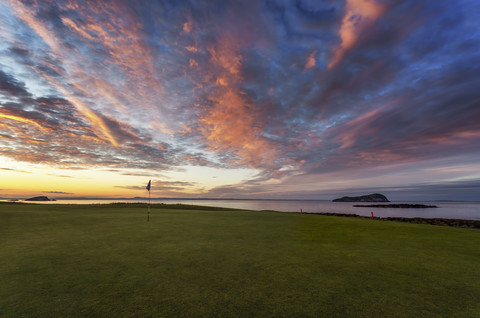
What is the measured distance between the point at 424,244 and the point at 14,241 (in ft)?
62.2

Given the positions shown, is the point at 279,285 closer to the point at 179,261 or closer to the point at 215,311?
the point at 215,311

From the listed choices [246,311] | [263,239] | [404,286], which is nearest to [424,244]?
[404,286]

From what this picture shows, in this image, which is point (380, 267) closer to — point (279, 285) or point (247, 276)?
point (279, 285)

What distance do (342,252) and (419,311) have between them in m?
4.42

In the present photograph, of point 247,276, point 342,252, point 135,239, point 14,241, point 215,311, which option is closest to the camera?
point 215,311

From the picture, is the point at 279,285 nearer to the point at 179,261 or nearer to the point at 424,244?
the point at 179,261

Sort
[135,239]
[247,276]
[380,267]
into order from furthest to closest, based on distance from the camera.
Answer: [135,239] → [380,267] → [247,276]

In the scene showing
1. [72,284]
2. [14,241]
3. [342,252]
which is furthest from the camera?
[14,241]

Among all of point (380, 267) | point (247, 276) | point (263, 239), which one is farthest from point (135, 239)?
point (380, 267)

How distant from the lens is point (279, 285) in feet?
17.5

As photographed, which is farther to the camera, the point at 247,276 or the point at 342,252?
the point at 342,252

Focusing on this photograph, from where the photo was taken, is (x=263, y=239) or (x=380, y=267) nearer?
(x=380, y=267)

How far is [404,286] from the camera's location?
5422 mm

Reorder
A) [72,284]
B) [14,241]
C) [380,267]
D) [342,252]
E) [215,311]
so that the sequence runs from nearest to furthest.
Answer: [215,311] → [72,284] → [380,267] → [342,252] → [14,241]
